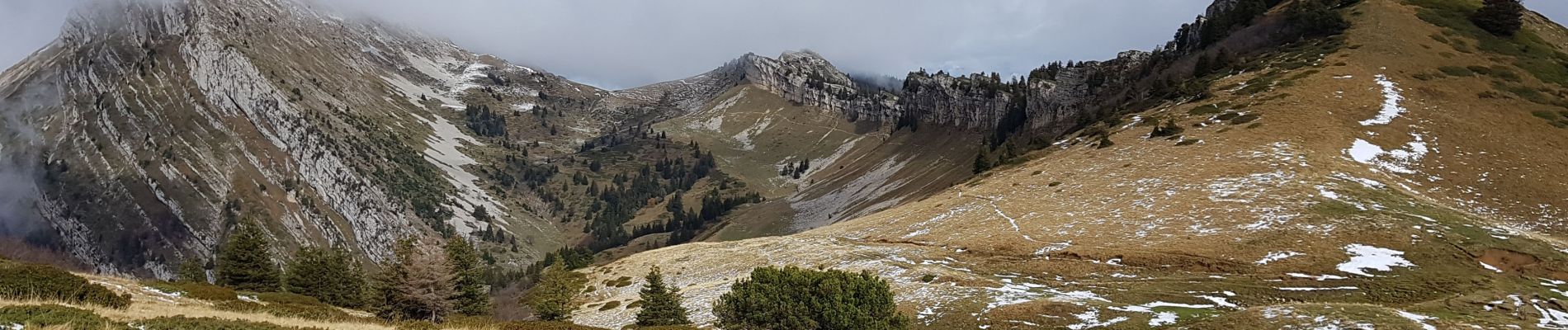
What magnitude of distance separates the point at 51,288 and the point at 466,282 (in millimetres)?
35606

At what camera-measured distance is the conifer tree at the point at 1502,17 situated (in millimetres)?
82625

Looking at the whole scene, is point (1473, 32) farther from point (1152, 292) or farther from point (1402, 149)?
point (1152, 292)

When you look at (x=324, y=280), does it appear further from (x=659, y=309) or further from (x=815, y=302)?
(x=815, y=302)

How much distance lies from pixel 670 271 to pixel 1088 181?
3920 cm

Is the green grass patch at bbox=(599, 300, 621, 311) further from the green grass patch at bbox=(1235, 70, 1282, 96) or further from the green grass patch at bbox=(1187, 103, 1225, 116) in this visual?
the green grass patch at bbox=(1235, 70, 1282, 96)

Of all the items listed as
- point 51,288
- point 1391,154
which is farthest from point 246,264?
point 1391,154

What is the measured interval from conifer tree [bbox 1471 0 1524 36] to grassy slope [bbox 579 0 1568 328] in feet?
12.0

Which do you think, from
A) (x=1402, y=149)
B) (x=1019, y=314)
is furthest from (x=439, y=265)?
(x=1402, y=149)

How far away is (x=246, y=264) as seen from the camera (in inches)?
2761

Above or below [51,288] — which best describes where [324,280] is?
below

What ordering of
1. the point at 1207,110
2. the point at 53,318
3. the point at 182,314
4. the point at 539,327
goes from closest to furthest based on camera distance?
the point at 53,318 → the point at 182,314 → the point at 539,327 → the point at 1207,110

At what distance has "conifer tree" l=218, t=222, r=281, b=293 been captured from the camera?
2734 inches

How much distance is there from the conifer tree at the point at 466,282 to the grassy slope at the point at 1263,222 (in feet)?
30.8

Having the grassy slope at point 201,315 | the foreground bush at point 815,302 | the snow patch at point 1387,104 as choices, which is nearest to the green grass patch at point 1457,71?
the snow patch at point 1387,104
